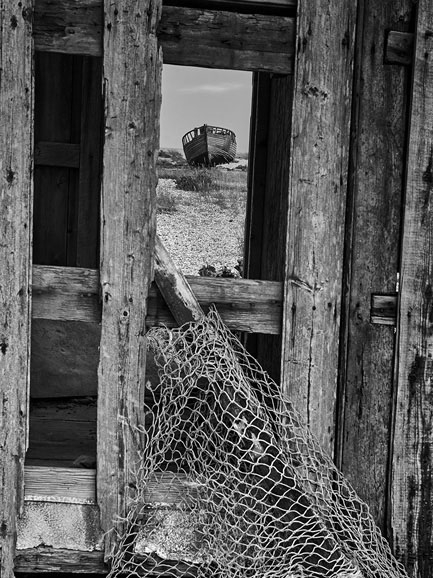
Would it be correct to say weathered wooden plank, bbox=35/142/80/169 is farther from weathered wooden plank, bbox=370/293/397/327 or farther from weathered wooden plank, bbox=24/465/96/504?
weathered wooden plank, bbox=370/293/397/327

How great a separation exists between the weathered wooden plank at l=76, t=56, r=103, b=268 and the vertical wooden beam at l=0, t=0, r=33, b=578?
375cm

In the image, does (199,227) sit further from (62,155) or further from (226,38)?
(226,38)

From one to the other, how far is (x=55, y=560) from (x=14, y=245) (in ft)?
4.85

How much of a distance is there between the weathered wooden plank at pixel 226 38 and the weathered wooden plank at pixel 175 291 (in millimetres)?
848

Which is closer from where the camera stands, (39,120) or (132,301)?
(132,301)

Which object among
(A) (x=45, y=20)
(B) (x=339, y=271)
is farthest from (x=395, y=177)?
(A) (x=45, y=20)

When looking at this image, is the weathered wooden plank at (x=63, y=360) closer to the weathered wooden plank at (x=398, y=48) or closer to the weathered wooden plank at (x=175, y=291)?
the weathered wooden plank at (x=175, y=291)

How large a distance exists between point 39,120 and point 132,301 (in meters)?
4.25

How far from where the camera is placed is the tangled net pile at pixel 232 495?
4.30m

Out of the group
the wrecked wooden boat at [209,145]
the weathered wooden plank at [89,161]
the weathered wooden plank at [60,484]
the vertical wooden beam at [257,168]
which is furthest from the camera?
the wrecked wooden boat at [209,145]

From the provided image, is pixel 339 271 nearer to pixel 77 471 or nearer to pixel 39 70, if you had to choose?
pixel 77 471

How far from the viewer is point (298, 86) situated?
4.60 metres

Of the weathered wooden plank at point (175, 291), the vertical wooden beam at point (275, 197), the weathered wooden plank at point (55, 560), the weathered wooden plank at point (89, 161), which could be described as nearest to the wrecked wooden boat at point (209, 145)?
the weathered wooden plank at point (89, 161)

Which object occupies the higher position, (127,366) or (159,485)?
(127,366)
